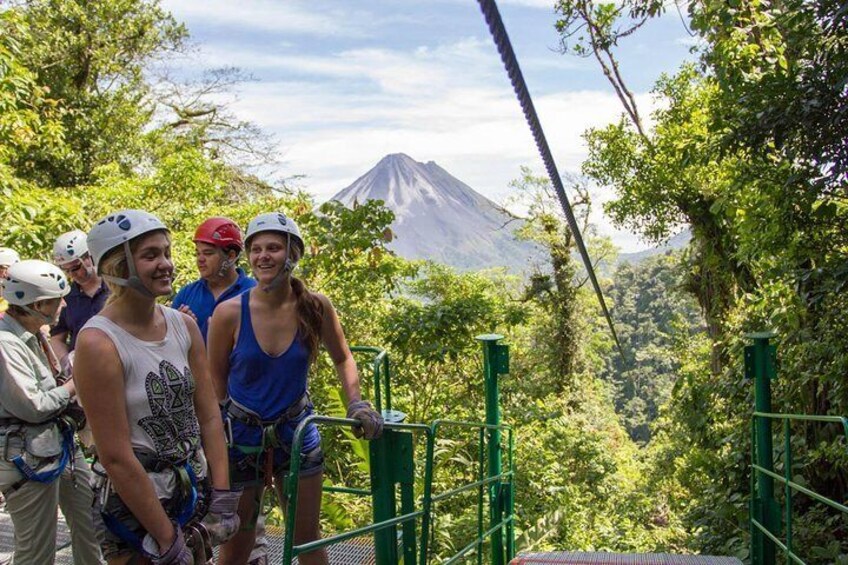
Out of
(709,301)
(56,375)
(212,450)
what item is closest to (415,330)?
(56,375)

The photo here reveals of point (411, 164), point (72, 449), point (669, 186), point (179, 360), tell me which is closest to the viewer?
point (179, 360)

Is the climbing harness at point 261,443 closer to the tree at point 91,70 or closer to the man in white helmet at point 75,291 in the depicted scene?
the man in white helmet at point 75,291

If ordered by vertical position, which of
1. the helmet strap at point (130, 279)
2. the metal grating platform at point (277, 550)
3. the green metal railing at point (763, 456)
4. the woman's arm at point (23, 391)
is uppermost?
the helmet strap at point (130, 279)

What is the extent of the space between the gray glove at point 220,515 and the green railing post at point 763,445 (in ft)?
9.56

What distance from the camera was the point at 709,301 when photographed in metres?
15.0

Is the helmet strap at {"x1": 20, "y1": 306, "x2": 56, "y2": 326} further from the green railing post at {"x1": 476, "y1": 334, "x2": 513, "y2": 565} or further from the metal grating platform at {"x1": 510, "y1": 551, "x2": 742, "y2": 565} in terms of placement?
the metal grating platform at {"x1": 510, "y1": 551, "x2": 742, "y2": 565}

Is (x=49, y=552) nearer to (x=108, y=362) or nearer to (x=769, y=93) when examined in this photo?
(x=108, y=362)

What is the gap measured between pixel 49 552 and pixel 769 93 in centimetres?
403


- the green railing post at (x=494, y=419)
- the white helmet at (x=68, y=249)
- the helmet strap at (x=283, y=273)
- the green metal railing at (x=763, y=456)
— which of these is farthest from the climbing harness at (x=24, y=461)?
the green metal railing at (x=763, y=456)

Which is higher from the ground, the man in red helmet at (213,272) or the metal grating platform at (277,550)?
the man in red helmet at (213,272)

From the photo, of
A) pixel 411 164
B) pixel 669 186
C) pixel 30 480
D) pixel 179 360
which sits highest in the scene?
pixel 411 164

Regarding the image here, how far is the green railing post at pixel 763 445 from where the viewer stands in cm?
399

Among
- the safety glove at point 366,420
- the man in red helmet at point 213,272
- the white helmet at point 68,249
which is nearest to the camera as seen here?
the safety glove at point 366,420

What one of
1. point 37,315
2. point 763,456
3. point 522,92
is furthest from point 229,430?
point 763,456
